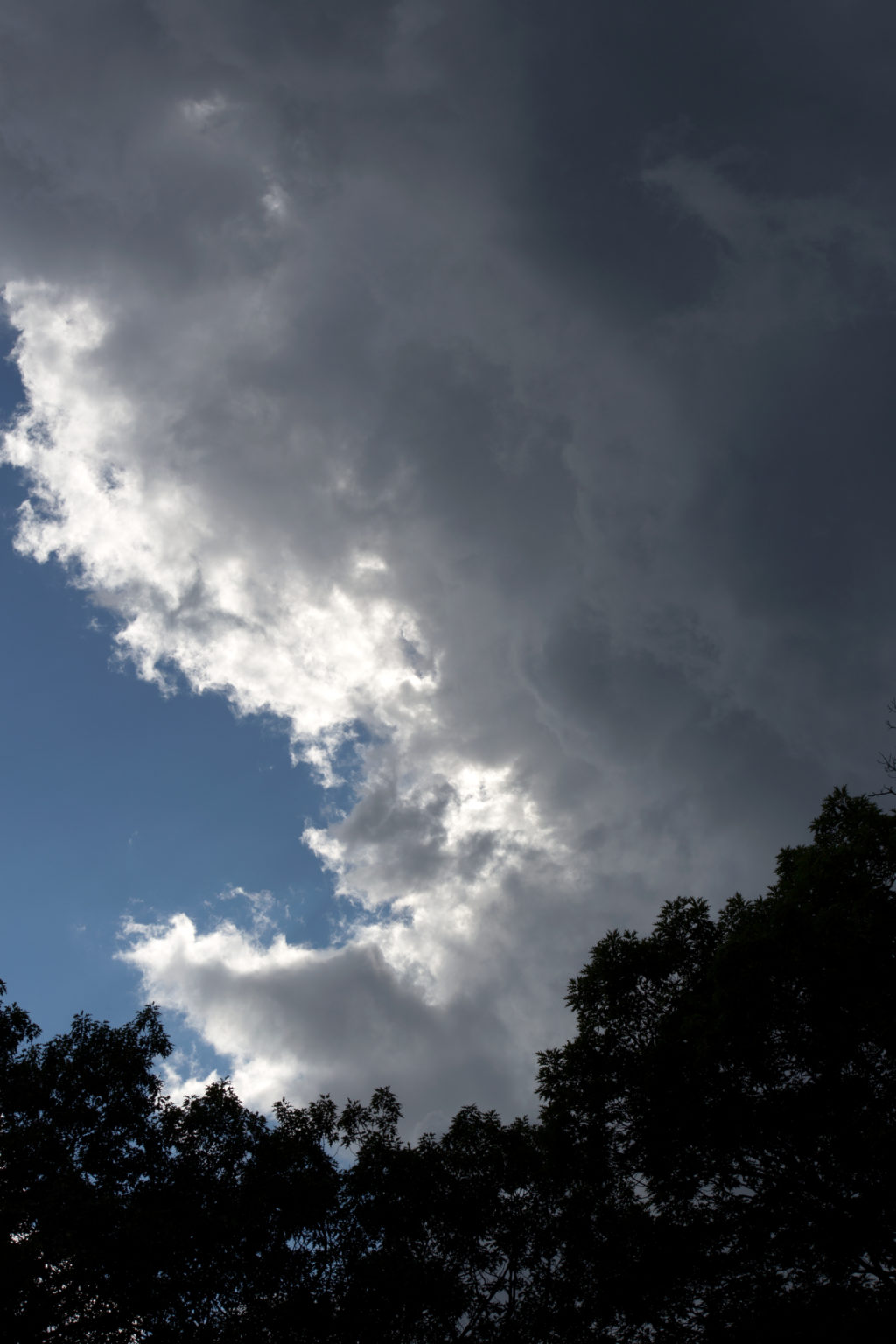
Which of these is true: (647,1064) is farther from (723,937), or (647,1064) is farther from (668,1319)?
(668,1319)

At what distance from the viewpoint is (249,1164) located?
15.6 meters

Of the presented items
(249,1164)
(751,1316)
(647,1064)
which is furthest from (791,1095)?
(249,1164)

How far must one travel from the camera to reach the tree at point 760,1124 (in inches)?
498

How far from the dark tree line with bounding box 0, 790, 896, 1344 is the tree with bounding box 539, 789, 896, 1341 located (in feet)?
0.14

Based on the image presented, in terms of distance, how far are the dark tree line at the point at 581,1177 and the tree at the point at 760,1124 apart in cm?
4

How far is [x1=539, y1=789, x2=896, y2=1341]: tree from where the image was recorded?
1266cm

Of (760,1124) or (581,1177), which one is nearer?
(760,1124)

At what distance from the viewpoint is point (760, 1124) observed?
1355 centimetres

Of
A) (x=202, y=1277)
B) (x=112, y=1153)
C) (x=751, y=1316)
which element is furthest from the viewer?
(x=112, y=1153)

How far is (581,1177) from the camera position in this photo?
15.5m

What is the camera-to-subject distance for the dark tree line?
13.0m

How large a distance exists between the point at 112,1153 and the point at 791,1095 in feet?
44.3

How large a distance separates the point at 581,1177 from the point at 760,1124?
13.9 feet

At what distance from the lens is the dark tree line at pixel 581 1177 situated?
1296 centimetres
